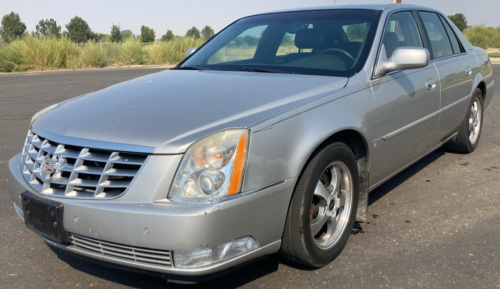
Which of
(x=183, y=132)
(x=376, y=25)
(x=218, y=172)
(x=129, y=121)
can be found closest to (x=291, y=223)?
(x=218, y=172)

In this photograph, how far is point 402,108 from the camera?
3.65 meters

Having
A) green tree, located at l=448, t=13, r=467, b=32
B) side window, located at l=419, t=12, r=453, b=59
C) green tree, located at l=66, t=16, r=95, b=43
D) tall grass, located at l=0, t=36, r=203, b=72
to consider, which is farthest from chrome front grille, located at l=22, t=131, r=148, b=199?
green tree, located at l=66, t=16, r=95, b=43

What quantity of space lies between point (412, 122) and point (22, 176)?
109 inches

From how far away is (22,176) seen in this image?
2896mm

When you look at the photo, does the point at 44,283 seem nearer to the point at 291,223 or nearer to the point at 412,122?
the point at 291,223

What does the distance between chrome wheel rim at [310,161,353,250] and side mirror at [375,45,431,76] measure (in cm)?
84

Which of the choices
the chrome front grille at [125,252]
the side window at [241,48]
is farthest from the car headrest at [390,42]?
the chrome front grille at [125,252]

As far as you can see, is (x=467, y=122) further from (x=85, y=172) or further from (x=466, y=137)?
(x=85, y=172)

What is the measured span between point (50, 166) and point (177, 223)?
2.84 ft

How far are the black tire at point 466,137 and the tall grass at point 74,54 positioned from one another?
20719 mm

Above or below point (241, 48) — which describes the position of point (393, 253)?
below

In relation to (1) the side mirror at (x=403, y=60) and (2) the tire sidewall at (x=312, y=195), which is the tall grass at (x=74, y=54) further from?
(2) the tire sidewall at (x=312, y=195)

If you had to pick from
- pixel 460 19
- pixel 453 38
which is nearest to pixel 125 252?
pixel 453 38

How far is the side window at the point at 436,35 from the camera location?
15.0ft
